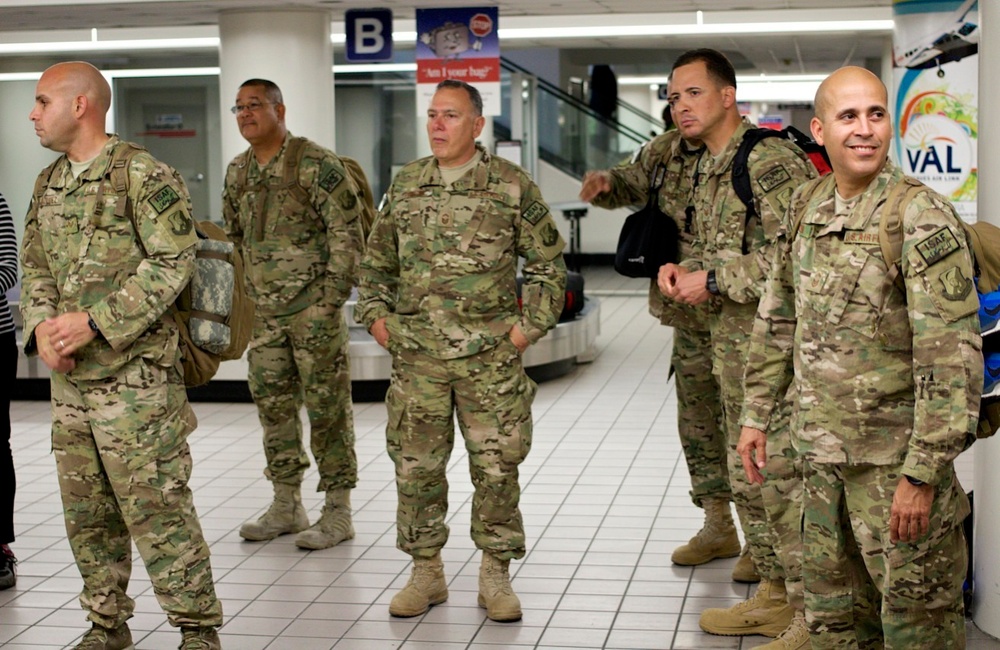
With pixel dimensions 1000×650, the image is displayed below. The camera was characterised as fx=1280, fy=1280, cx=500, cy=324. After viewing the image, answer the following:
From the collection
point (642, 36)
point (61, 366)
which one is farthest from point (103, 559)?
point (642, 36)

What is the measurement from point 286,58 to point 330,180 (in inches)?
126

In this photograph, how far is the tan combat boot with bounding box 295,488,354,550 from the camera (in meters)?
5.79

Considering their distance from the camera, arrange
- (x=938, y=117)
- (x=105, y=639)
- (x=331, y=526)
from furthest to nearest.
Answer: (x=938, y=117) → (x=331, y=526) → (x=105, y=639)

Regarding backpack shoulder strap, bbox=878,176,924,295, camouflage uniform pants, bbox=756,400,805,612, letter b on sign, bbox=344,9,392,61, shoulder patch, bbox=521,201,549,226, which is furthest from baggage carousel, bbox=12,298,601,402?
backpack shoulder strap, bbox=878,176,924,295

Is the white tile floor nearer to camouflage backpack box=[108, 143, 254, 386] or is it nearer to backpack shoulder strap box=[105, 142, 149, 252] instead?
camouflage backpack box=[108, 143, 254, 386]

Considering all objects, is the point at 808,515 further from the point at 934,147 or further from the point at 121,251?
the point at 934,147

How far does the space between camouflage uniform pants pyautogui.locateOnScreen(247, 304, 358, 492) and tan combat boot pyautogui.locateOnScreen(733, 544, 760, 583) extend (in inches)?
73.5

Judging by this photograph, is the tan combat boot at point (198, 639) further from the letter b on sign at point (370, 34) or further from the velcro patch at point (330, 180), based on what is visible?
the letter b on sign at point (370, 34)

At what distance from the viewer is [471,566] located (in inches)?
218

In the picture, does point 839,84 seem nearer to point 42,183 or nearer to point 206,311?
point 206,311

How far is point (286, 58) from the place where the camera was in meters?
8.66

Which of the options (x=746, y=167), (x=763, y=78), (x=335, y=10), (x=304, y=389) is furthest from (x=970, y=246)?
(x=763, y=78)

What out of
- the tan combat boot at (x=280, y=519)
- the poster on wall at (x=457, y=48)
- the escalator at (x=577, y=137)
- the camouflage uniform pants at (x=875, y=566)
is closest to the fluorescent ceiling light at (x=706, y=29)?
the poster on wall at (x=457, y=48)

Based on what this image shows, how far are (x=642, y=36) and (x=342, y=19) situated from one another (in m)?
3.46
